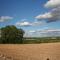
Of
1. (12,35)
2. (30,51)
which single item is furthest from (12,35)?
(30,51)

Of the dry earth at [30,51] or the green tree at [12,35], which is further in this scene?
the green tree at [12,35]

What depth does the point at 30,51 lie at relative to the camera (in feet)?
15.8

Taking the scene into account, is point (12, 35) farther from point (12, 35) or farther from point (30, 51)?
point (30, 51)

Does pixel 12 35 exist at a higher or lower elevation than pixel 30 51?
higher

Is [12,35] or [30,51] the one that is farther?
[12,35]

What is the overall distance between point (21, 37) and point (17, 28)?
25cm

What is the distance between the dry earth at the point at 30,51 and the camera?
184 inches

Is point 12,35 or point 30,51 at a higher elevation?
point 12,35

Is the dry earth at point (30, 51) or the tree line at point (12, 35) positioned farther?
the tree line at point (12, 35)

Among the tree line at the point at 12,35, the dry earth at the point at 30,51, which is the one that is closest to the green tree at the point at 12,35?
the tree line at the point at 12,35

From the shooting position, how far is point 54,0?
15.9 feet

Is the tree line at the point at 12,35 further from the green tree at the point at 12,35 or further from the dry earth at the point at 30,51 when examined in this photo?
the dry earth at the point at 30,51

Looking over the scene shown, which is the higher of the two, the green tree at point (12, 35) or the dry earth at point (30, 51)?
the green tree at point (12, 35)

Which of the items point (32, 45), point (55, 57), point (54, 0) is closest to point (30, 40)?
point (32, 45)
